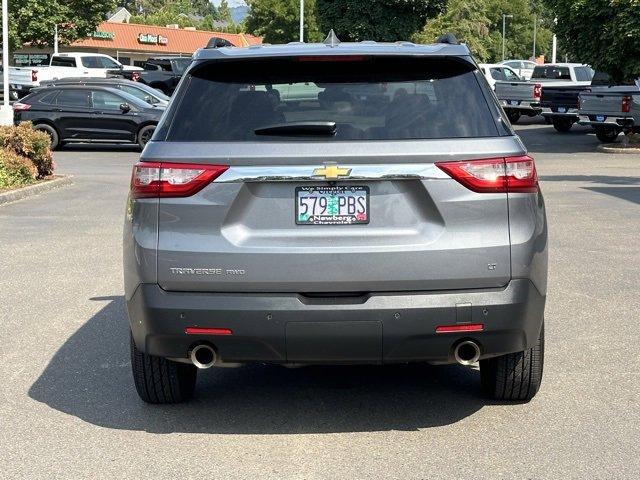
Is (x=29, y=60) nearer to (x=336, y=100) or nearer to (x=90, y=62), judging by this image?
(x=90, y=62)

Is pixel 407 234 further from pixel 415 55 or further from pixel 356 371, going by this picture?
pixel 356 371

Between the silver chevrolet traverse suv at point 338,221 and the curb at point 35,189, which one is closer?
the silver chevrolet traverse suv at point 338,221

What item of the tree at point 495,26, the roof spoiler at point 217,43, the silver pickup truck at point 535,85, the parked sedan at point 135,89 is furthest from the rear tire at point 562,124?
the tree at point 495,26

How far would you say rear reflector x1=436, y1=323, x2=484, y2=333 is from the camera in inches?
205

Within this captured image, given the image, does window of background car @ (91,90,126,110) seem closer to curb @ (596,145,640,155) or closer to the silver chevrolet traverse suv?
curb @ (596,145,640,155)

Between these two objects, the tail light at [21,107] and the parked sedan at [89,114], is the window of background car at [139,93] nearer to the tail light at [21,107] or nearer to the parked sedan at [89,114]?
the parked sedan at [89,114]

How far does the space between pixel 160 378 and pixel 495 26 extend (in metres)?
129

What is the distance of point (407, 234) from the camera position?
205 inches

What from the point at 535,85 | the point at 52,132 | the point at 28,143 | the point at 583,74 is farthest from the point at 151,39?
the point at 28,143

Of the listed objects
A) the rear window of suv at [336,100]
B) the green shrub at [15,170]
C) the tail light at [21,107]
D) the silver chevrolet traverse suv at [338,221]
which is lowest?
the green shrub at [15,170]

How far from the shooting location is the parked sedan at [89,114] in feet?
89.7

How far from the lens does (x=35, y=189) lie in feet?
60.1

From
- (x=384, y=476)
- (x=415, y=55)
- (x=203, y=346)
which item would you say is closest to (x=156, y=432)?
(x=203, y=346)

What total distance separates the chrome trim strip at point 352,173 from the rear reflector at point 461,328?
0.67 meters
